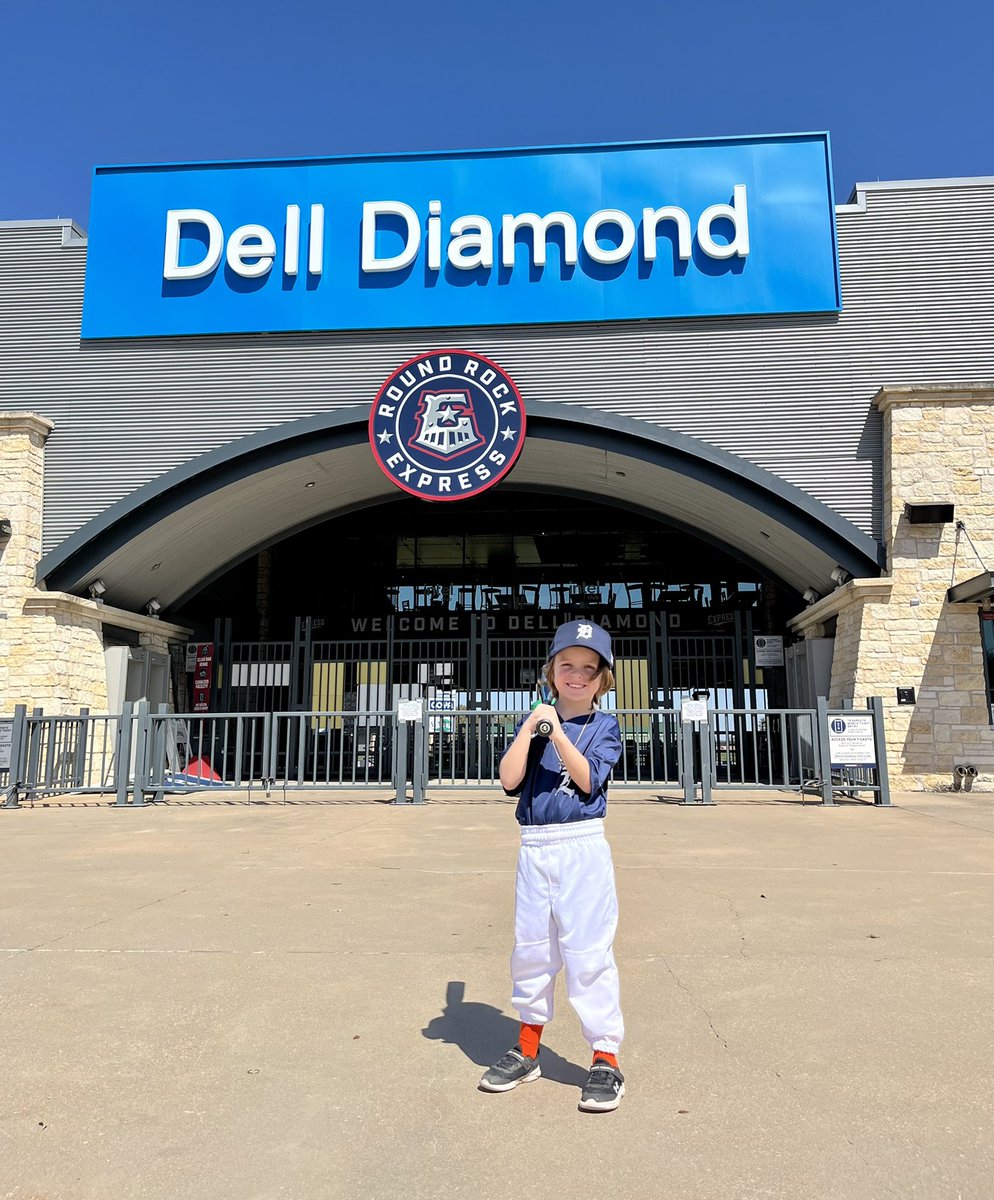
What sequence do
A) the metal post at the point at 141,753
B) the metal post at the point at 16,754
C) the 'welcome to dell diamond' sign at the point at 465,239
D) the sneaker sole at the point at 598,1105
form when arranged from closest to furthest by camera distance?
the sneaker sole at the point at 598,1105
the metal post at the point at 141,753
the metal post at the point at 16,754
the 'welcome to dell diamond' sign at the point at 465,239

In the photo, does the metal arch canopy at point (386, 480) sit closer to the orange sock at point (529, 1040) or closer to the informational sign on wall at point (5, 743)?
the informational sign on wall at point (5, 743)

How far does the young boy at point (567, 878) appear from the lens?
2.71 m

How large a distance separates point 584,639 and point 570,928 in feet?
3.05

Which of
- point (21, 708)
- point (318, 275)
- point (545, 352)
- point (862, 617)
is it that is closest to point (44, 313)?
point (318, 275)

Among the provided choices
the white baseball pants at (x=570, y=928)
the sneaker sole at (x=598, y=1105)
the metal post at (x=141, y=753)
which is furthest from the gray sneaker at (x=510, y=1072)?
the metal post at (x=141, y=753)

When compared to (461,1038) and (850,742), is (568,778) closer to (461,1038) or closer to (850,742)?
(461,1038)

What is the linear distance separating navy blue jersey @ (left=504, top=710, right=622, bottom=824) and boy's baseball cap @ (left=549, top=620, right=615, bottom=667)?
222 mm

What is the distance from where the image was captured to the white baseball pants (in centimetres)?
272

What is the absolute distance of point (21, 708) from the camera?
1179cm

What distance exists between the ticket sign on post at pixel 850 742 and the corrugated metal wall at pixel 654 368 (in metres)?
3.78

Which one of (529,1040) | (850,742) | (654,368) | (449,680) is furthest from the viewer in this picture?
(449,680)

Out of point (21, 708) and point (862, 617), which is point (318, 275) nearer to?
point (21, 708)

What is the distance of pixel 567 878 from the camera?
9.09ft

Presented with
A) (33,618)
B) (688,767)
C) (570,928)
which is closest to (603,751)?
(570,928)
